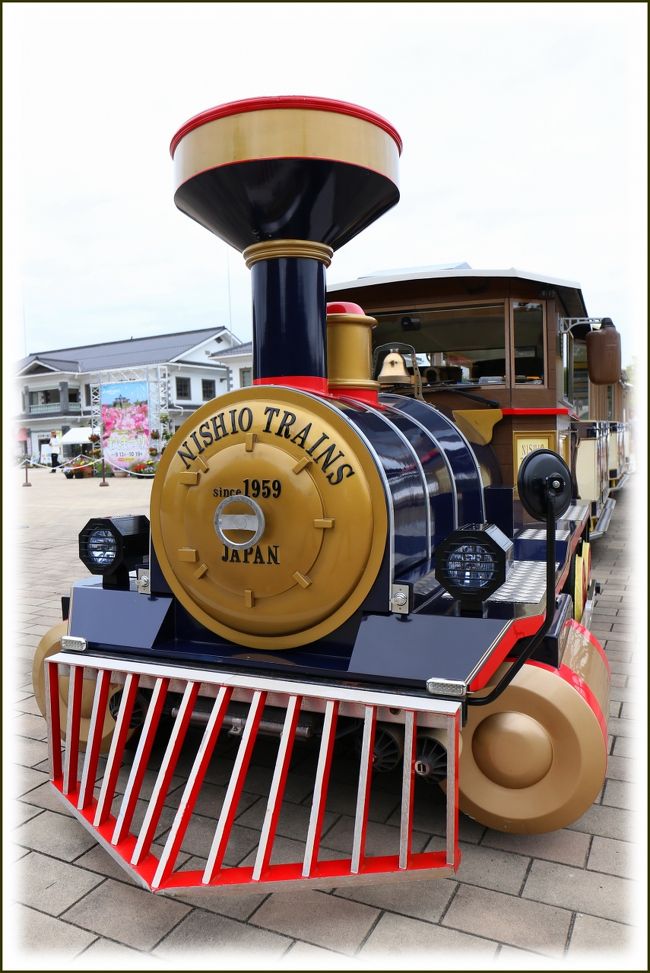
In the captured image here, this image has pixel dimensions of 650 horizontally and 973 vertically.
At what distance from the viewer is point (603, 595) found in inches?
258

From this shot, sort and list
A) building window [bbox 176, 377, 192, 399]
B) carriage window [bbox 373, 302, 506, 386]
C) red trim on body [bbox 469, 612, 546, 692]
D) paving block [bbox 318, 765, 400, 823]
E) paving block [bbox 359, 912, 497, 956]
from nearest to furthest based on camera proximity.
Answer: paving block [bbox 359, 912, 497, 956]
red trim on body [bbox 469, 612, 546, 692]
paving block [bbox 318, 765, 400, 823]
carriage window [bbox 373, 302, 506, 386]
building window [bbox 176, 377, 192, 399]

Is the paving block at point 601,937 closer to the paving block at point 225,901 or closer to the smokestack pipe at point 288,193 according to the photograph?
the paving block at point 225,901

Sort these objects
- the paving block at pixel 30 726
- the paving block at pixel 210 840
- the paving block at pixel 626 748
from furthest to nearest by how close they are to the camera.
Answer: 1. the paving block at pixel 30 726
2. the paving block at pixel 626 748
3. the paving block at pixel 210 840

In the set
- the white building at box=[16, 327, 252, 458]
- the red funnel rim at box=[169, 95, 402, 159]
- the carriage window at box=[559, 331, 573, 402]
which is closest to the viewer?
the red funnel rim at box=[169, 95, 402, 159]

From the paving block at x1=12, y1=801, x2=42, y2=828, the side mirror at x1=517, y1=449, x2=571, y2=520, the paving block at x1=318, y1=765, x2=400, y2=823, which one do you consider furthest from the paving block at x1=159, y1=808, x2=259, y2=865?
the side mirror at x1=517, y1=449, x2=571, y2=520

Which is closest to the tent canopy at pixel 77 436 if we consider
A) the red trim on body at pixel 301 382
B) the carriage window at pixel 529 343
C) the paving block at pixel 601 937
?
the carriage window at pixel 529 343

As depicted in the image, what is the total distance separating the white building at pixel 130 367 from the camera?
34.8 meters

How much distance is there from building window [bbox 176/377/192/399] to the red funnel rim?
33.4 m

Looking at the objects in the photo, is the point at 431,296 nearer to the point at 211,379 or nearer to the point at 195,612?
the point at 195,612

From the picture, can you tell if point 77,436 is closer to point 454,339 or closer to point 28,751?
point 454,339

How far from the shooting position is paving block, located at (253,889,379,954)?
7.11 feet

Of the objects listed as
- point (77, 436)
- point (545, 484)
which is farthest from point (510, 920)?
point (77, 436)

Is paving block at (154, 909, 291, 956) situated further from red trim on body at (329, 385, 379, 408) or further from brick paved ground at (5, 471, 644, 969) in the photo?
red trim on body at (329, 385, 379, 408)

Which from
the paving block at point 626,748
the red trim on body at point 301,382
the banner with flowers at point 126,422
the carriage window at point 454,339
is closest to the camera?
the red trim on body at point 301,382
